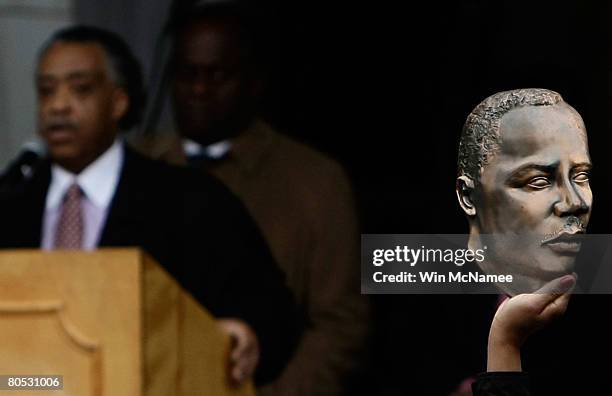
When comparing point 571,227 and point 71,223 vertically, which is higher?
point 71,223

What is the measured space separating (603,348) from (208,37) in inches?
105

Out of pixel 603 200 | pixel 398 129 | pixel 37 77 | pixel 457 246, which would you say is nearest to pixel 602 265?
pixel 457 246

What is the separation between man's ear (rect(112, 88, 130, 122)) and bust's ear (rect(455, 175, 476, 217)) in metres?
2.63

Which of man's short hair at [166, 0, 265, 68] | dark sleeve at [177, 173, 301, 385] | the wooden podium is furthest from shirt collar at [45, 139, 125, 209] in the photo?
the wooden podium

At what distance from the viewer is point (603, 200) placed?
3.29 m

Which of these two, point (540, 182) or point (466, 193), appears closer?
point (540, 182)

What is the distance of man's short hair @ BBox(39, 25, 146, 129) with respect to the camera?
5.13 metres

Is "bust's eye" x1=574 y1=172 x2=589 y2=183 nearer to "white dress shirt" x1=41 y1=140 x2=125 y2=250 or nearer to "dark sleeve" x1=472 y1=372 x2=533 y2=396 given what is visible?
"dark sleeve" x1=472 y1=372 x2=533 y2=396

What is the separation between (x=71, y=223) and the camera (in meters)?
4.85

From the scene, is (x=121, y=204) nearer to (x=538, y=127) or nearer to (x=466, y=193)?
(x=466, y=193)

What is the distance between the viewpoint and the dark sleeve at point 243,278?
4.68m

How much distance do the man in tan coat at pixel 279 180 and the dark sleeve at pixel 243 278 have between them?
84 mm

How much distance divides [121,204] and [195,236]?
254mm

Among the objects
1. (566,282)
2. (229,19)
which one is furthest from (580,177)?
(229,19)
